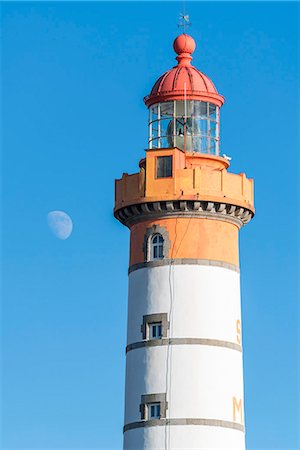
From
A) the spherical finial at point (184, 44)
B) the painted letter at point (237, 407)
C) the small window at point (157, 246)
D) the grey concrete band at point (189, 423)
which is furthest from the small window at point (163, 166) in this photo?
the grey concrete band at point (189, 423)

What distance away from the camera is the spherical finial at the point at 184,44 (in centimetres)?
5194

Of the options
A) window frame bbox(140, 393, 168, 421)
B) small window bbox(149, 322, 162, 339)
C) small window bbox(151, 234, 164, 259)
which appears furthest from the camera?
small window bbox(151, 234, 164, 259)

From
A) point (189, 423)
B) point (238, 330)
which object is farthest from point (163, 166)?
point (189, 423)

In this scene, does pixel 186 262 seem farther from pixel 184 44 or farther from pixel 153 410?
pixel 184 44

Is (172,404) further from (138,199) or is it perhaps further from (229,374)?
(138,199)

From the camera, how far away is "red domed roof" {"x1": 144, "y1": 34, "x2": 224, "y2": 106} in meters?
51.0

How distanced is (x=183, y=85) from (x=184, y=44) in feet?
5.51

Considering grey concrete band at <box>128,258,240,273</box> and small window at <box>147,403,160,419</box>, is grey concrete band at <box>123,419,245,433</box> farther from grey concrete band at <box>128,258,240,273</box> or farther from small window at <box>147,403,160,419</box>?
grey concrete band at <box>128,258,240,273</box>

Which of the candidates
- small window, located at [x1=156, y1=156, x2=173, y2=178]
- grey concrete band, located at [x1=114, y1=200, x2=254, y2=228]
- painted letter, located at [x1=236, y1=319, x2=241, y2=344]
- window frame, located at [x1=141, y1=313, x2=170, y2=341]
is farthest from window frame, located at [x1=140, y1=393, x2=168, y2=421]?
small window, located at [x1=156, y1=156, x2=173, y2=178]

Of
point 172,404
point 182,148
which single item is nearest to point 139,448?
point 172,404

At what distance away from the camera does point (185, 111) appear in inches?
2013

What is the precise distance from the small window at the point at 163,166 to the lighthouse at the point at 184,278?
30 millimetres

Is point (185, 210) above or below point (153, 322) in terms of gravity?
above

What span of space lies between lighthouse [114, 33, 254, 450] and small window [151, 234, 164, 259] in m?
0.03
